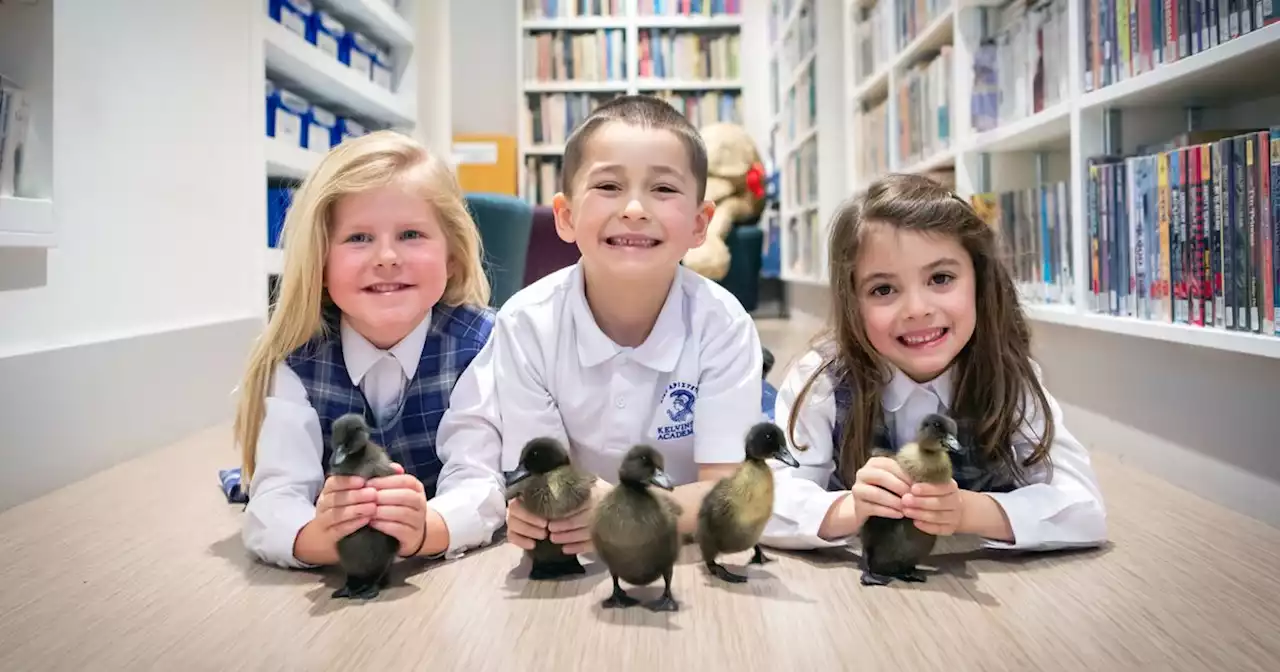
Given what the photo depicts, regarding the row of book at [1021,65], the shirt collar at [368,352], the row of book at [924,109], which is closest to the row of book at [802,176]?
the row of book at [924,109]

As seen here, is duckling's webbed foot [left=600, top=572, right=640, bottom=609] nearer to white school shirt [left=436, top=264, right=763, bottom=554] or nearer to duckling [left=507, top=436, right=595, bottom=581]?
duckling [left=507, top=436, right=595, bottom=581]

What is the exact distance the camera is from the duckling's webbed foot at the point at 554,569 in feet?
3.96

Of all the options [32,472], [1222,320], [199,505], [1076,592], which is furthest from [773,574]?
[32,472]

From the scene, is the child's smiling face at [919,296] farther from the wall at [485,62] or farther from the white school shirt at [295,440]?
the wall at [485,62]

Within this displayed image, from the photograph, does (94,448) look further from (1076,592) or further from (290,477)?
(1076,592)

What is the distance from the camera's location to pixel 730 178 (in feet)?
17.7

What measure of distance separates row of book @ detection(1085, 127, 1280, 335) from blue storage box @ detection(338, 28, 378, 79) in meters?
3.17

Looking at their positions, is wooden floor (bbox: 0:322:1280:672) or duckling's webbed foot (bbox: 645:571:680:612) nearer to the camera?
wooden floor (bbox: 0:322:1280:672)

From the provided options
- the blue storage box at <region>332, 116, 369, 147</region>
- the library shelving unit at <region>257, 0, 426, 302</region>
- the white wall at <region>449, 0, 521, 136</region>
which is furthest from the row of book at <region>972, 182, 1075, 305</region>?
the white wall at <region>449, 0, 521, 136</region>

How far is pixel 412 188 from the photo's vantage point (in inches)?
55.3

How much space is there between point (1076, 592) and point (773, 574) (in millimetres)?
386

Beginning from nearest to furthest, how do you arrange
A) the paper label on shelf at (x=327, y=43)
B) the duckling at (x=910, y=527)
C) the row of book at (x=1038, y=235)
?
the duckling at (x=910, y=527) → the row of book at (x=1038, y=235) → the paper label on shelf at (x=327, y=43)

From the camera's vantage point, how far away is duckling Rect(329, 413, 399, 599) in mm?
1058

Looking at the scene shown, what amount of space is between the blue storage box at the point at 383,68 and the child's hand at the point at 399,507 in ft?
11.9
